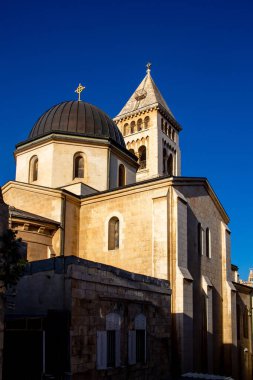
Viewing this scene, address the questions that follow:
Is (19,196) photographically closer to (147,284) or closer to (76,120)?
(76,120)

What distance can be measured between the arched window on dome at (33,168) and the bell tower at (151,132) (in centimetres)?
2295

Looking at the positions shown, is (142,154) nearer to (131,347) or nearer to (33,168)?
(33,168)

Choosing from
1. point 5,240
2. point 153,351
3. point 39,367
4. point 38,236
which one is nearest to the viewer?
point 5,240

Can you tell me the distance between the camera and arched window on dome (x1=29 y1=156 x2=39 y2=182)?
28125 millimetres

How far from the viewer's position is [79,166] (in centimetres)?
2761

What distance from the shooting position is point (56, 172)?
26.8 m

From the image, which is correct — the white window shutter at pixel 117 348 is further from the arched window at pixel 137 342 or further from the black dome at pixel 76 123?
the black dome at pixel 76 123

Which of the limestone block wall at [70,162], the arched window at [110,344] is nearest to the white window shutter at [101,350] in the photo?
the arched window at [110,344]

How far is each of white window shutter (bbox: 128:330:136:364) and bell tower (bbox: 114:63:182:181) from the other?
35.8 meters

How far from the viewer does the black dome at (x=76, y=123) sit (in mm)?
28125

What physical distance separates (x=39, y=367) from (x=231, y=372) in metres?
15.6

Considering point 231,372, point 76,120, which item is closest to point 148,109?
point 76,120

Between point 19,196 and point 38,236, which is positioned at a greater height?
point 19,196

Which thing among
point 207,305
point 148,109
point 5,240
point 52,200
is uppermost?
point 148,109
